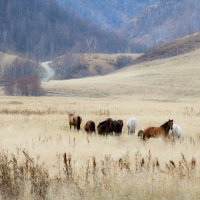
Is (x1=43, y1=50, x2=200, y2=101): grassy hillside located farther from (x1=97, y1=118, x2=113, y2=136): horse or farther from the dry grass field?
(x1=97, y1=118, x2=113, y2=136): horse

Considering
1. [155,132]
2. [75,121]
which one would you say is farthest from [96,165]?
[75,121]

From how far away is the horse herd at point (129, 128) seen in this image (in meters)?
17.9

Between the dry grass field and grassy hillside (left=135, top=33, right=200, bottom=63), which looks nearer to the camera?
the dry grass field

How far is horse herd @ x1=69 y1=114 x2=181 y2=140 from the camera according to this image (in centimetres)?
1795

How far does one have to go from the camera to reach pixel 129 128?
21.2 meters

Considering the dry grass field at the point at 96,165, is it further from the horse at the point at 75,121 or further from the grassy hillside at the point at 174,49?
the grassy hillside at the point at 174,49

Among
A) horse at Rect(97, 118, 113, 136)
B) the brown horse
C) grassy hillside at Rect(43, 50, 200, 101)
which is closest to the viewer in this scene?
the brown horse

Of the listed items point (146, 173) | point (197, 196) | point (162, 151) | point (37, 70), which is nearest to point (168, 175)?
point (146, 173)

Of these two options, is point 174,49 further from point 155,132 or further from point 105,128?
point 155,132

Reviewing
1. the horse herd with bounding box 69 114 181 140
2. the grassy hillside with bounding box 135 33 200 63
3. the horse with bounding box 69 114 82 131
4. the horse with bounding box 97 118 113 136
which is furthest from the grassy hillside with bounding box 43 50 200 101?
the horse with bounding box 97 118 113 136

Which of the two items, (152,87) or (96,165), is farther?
(152,87)

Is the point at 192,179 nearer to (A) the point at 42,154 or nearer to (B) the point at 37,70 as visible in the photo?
(A) the point at 42,154

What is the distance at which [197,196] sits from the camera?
7.45 metres

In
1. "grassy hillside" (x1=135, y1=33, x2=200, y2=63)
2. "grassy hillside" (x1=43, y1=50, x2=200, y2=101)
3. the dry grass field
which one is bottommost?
the dry grass field
